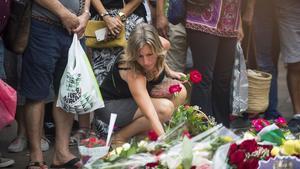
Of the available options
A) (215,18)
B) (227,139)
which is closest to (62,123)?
(215,18)

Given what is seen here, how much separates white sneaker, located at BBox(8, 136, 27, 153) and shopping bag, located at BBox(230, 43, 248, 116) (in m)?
1.84

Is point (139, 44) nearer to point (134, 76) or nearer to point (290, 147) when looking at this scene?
point (134, 76)

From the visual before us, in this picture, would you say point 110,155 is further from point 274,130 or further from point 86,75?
point 86,75

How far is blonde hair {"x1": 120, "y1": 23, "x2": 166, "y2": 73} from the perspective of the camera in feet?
15.6

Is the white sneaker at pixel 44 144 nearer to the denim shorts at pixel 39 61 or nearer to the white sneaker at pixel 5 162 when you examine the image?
the white sneaker at pixel 5 162

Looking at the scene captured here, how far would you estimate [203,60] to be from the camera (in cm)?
591

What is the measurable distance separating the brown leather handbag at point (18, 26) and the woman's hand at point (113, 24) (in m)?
0.81

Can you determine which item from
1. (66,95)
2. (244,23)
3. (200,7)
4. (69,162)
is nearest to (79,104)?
(66,95)

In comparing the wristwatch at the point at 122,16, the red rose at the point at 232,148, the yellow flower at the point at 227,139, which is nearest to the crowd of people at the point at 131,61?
the wristwatch at the point at 122,16

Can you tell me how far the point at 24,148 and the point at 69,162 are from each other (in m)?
0.72

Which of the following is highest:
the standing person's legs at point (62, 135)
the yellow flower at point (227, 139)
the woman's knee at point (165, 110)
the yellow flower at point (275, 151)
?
the yellow flower at point (227, 139)

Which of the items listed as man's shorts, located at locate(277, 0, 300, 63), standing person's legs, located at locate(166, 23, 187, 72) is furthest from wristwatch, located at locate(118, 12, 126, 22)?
man's shorts, located at locate(277, 0, 300, 63)

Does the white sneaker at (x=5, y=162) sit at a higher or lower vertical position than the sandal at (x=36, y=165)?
lower

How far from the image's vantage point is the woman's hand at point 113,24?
18.4ft
